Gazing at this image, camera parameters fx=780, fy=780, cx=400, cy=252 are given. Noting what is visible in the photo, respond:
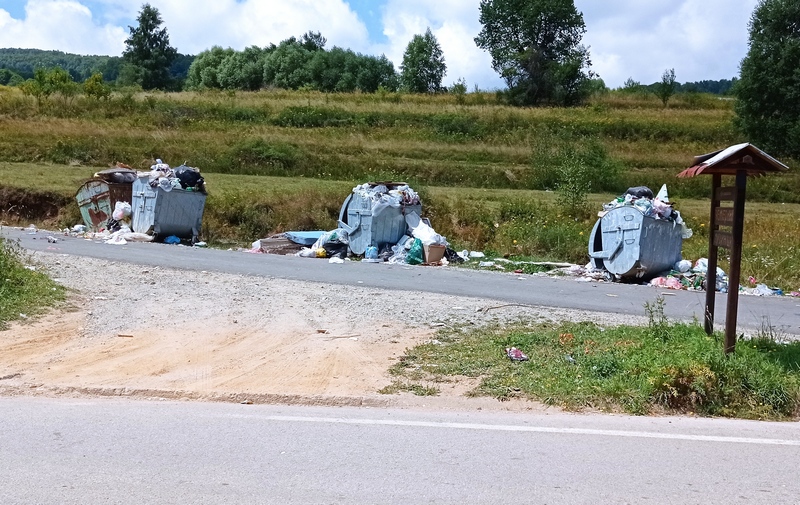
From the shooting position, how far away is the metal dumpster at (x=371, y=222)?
18.7m

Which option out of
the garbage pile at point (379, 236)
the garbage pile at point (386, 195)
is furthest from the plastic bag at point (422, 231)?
the garbage pile at point (386, 195)

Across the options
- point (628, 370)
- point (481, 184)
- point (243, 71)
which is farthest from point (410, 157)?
point (243, 71)

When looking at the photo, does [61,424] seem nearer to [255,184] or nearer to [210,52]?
[255,184]

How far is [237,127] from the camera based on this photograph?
45281 millimetres

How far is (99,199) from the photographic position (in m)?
22.2

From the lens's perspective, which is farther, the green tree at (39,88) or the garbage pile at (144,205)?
the green tree at (39,88)

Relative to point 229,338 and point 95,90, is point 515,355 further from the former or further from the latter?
point 95,90

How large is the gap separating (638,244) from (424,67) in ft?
256

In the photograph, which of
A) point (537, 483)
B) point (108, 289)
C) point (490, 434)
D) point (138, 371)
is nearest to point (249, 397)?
point (138, 371)

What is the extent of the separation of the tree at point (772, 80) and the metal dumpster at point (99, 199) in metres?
36.7

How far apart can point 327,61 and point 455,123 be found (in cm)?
4644

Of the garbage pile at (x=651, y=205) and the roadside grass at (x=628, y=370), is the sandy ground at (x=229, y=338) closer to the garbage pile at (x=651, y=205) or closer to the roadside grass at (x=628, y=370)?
the roadside grass at (x=628, y=370)

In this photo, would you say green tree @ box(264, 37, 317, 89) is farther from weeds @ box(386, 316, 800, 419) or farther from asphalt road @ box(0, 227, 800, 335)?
weeds @ box(386, 316, 800, 419)

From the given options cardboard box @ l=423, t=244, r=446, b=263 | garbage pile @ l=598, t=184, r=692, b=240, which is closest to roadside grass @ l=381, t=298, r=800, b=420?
garbage pile @ l=598, t=184, r=692, b=240
